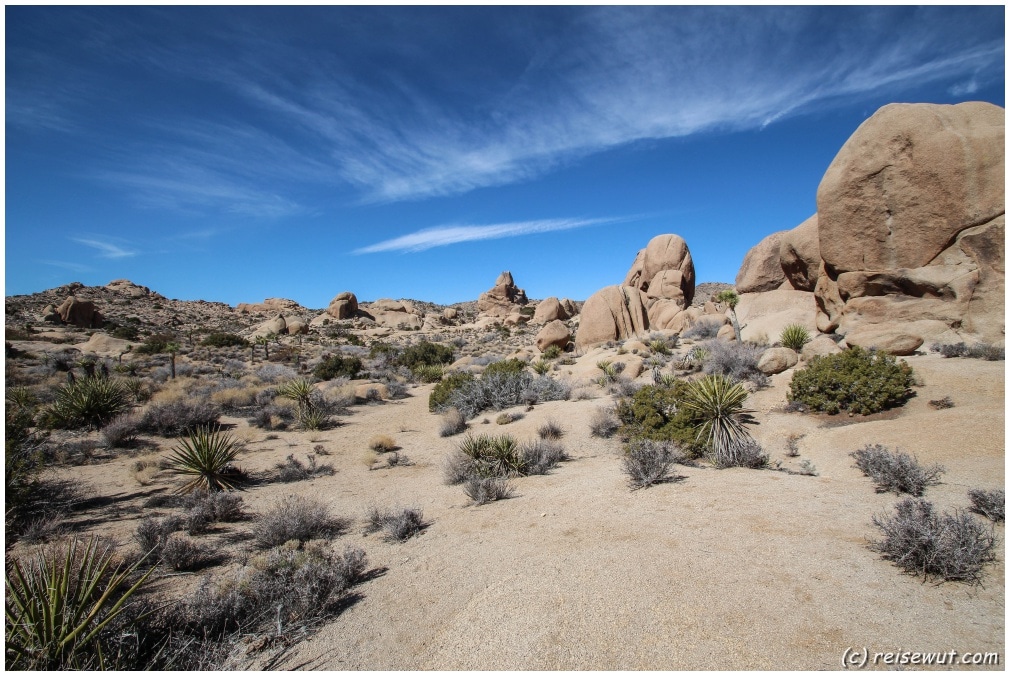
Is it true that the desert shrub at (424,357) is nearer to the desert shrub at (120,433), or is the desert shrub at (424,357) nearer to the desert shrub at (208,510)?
the desert shrub at (120,433)

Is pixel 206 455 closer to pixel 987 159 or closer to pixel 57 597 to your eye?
pixel 57 597

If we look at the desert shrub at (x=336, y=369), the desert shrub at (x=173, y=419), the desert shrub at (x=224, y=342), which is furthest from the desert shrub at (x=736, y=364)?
the desert shrub at (x=224, y=342)

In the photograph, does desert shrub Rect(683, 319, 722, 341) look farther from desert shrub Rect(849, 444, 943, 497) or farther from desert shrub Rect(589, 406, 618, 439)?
desert shrub Rect(849, 444, 943, 497)

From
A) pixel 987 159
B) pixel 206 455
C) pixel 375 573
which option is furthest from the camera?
pixel 987 159

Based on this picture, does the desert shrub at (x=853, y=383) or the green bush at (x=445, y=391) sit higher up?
the green bush at (x=445, y=391)

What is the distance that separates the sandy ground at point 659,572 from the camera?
3693mm

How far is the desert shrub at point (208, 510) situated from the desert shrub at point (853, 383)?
507 inches

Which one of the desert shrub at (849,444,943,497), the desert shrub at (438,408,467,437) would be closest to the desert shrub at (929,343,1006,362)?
the desert shrub at (849,444,943,497)

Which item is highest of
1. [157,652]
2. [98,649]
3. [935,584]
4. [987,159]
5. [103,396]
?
[987,159]

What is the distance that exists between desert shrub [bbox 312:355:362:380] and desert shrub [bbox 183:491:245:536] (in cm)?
1522

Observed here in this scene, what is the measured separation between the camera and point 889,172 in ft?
47.1

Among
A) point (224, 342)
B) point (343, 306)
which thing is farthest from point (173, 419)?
point (343, 306)

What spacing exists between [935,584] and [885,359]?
30.5 ft

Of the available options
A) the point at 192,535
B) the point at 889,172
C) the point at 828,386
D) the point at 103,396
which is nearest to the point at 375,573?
the point at 192,535
